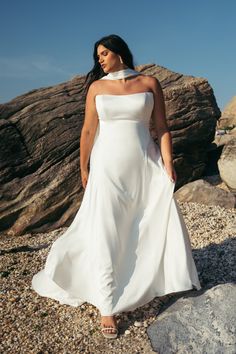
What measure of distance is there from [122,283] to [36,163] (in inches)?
198

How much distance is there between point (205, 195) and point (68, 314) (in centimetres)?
514

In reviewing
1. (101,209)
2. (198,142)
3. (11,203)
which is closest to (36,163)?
(11,203)

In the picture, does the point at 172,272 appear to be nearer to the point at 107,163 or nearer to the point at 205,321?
the point at 205,321

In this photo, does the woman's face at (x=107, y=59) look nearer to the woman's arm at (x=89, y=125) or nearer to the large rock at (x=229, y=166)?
the woman's arm at (x=89, y=125)

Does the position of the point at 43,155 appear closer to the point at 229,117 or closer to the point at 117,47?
the point at 117,47

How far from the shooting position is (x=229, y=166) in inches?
436

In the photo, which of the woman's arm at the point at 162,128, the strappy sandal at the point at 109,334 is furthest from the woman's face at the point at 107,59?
the strappy sandal at the point at 109,334

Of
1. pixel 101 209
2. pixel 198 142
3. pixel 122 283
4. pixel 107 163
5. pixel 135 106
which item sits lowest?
pixel 198 142

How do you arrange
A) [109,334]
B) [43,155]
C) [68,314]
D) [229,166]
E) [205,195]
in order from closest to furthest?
[109,334] → [68,314] → [43,155] → [205,195] → [229,166]

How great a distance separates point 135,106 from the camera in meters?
4.57

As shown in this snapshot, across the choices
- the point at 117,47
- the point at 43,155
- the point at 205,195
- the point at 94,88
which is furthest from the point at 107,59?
the point at 205,195

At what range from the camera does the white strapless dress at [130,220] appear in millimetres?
4555

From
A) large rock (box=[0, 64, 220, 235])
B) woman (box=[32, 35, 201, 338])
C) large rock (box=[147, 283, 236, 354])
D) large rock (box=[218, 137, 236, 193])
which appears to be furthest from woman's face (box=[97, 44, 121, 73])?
large rock (box=[218, 137, 236, 193])

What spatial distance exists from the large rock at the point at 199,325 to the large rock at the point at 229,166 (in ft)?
21.9
